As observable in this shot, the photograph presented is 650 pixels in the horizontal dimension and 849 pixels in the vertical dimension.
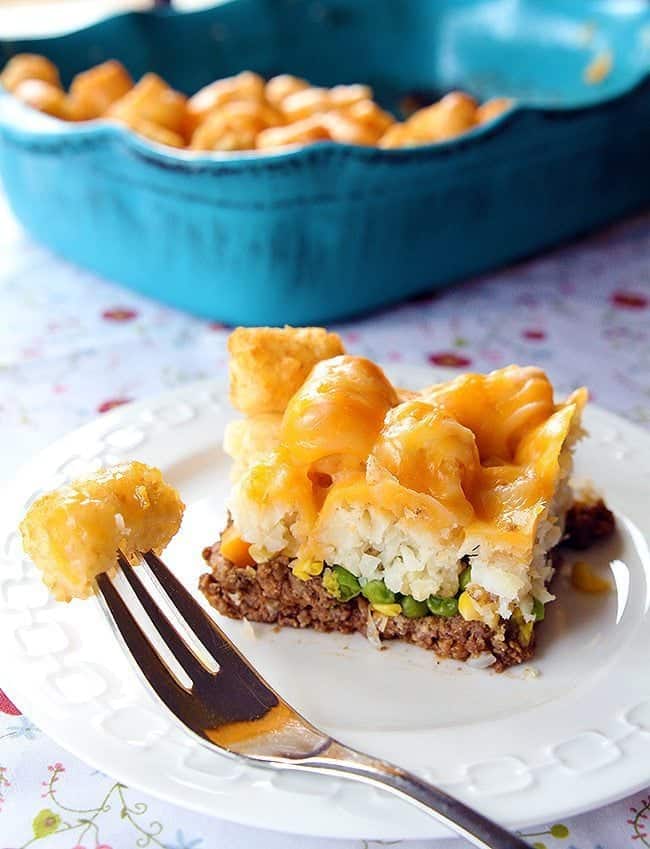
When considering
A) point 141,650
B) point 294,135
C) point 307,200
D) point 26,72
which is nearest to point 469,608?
point 141,650

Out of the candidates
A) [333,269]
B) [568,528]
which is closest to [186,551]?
[568,528]

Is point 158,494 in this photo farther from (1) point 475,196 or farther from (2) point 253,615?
(1) point 475,196

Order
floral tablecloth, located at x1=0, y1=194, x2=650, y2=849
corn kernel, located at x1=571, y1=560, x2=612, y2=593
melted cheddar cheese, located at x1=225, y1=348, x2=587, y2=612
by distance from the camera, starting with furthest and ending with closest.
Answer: floral tablecloth, located at x1=0, y1=194, x2=650, y2=849 → corn kernel, located at x1=571, y1=560, x2=612, y2=593 → melted cheddar cheese, located at x1=225, y1=348, x2=587, y2=612

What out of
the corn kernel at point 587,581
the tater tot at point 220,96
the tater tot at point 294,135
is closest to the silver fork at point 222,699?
the corn kernel at point 587,581

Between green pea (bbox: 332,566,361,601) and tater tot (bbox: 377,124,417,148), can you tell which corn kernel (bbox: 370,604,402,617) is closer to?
green pea (bbox: 332,566,361,601)

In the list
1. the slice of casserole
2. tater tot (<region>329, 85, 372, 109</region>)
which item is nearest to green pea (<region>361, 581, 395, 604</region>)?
the slice of casserole

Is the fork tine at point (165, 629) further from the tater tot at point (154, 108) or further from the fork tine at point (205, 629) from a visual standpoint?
the tater tot at point (154, 108)
